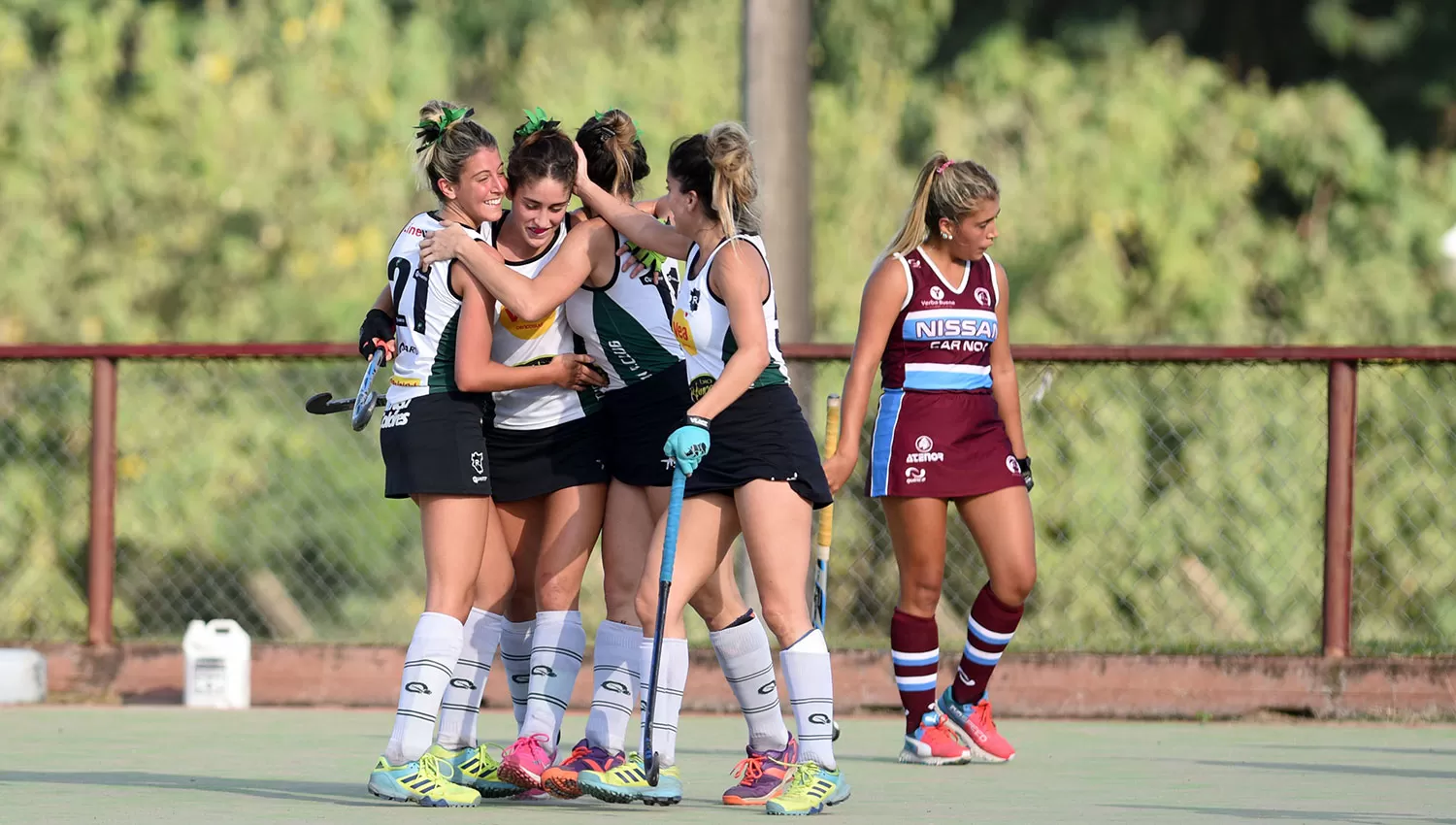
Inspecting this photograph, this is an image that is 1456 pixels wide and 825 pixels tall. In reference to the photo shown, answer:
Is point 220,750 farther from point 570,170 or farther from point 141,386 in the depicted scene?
point 141,386

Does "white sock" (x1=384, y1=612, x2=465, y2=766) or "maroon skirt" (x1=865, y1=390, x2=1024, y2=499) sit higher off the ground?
"maroon skirt" (x1=865, y1=390, x2=1024, y2=499)

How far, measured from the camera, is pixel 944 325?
287 inches

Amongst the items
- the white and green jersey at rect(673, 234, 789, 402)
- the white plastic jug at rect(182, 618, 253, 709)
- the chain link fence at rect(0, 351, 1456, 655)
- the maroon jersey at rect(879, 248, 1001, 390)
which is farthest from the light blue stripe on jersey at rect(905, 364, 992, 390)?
the white plastic jug at rect(182, 618, 253, 709)

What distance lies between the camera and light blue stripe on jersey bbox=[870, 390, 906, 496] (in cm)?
735

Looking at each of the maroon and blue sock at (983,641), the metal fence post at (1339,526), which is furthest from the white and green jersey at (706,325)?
the metal fence post at (1339,526)

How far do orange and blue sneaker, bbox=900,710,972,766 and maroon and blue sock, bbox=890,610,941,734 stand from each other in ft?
0.11

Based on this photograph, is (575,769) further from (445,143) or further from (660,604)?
(445,143)

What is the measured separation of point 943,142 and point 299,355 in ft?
A: 23.9

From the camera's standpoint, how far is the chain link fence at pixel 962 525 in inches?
420

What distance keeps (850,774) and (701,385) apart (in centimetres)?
177

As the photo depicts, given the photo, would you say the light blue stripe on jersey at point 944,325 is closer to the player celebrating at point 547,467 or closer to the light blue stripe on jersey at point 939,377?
the light blue stripe on jersey at point 939,377

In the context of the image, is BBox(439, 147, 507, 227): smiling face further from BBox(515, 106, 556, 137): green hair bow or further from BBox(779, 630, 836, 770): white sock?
BBox(779, 630, 836, 770): white sock

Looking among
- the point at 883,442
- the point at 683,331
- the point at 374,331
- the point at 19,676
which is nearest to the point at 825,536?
the point at 883,442

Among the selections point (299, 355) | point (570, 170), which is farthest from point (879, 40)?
point (570, 170)
